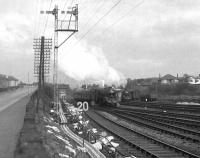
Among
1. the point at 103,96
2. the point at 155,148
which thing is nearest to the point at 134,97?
the point at 103,96

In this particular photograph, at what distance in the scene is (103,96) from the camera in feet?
165

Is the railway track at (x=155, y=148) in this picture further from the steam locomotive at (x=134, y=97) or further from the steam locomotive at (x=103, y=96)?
the steam locomotive at (x=134, y=97)

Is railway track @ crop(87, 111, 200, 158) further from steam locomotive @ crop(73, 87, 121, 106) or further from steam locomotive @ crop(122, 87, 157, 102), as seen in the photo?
steam locomotive @ crop(122, 87, 157, 102)

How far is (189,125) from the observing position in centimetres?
2578

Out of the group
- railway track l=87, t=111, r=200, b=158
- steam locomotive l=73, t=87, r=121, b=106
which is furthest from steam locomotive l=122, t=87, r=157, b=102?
railway track l=87, t=111, r=200, b=158

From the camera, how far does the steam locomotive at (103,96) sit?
160 ft

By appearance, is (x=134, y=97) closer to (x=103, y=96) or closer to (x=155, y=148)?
(x=103, y=96)

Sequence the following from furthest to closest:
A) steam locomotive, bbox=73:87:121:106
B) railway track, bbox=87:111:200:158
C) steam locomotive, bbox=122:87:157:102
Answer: steam locomotive, bbox=122:87:157:102
steam locomotive, bbox=73:87:121:106
railway track, bbox=87:111:200:158

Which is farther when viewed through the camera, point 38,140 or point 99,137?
point 99,137

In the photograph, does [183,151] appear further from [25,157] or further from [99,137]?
[25,157]

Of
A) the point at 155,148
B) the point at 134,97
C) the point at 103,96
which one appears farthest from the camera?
the point at 134,97

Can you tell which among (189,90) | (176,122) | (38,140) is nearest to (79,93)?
(189,90)

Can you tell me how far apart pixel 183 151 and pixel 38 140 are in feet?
24.2

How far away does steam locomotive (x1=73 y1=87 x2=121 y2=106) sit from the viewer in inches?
1916
